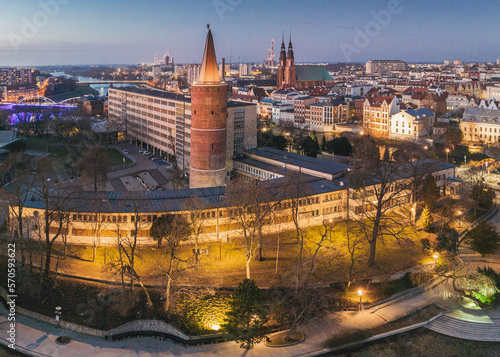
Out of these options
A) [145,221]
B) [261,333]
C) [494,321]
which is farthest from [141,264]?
[494,321]

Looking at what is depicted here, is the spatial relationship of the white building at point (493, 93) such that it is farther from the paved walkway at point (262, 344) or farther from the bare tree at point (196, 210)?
the bare tree at point (196, 210)

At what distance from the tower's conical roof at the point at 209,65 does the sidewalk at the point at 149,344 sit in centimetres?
2283

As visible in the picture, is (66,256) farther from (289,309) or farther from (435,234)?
(435,234)

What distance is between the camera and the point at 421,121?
71.2 m

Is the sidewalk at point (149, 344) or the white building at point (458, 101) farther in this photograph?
the white building at point (458, 101)

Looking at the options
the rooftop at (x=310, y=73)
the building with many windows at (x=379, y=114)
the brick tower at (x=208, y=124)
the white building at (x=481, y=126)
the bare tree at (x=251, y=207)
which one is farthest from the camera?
the rooftop at (x=310, y=73)

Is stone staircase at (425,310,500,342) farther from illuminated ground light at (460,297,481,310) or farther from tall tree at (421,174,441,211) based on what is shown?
tall tree at (421,174,441,211)

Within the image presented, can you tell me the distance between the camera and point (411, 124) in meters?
70.8

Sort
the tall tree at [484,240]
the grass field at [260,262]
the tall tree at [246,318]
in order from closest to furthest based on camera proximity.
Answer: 1. the tall tree at [246,318]
2. the grass field at [260,262]
3. the tall tree at [484,240]

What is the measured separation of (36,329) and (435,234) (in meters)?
26.3

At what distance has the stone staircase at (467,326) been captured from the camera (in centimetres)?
2150

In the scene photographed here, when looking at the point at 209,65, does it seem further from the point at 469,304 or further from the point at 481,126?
the point at 481,126

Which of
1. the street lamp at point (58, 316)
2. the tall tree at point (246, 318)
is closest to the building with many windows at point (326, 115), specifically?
the tall tree at point (246, 318)

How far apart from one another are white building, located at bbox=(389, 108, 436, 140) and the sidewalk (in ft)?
176
